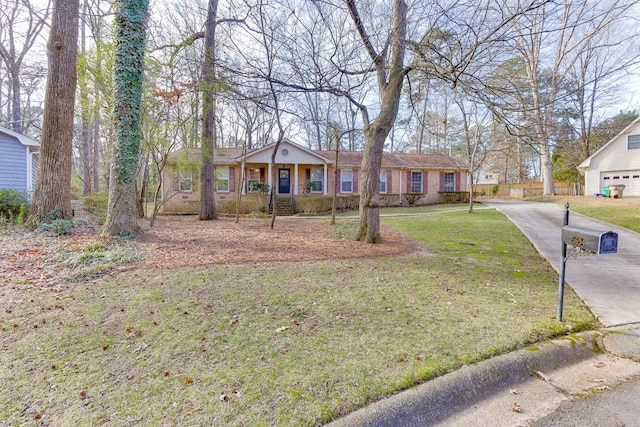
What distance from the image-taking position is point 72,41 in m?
8.91

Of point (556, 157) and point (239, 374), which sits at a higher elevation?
point (556, 157)

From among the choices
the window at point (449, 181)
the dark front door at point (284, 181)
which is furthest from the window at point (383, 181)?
the dark front door at point (284, 181)

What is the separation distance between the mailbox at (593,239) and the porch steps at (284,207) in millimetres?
15278

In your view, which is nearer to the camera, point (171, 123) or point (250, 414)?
point (250, 414)

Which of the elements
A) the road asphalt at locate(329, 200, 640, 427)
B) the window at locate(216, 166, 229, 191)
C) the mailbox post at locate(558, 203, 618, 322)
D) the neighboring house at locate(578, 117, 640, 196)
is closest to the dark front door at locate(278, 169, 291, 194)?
the window at locate(216, 166, 229, 191)

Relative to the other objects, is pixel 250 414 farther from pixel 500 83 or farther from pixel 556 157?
pixel 556 157

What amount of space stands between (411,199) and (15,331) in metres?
21.4

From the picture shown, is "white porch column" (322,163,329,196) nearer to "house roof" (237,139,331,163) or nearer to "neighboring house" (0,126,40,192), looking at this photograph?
"house roof" (237,139,331,163)

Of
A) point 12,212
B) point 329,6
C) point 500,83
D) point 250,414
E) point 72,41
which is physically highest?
point 72,41

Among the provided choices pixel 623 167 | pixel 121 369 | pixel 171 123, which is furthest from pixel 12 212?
pixel 623 167

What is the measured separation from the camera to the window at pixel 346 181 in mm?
21406

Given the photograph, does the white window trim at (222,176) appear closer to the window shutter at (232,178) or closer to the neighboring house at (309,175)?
the neighboring house at (309,175)

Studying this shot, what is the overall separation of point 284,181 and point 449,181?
11.9 metres

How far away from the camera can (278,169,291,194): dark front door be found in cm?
2086
